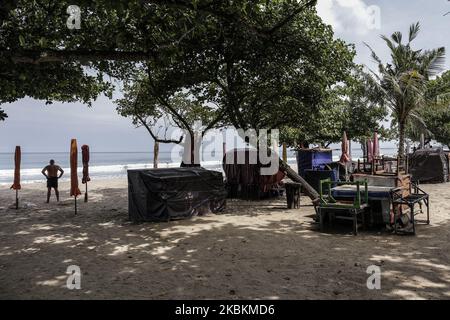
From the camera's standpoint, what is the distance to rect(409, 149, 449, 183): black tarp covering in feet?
79.1

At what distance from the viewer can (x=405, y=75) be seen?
22188 mm

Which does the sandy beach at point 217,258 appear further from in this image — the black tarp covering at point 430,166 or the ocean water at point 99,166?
the ocean water at point 99,166

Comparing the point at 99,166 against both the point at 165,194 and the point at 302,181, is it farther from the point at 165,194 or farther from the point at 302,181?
the point at 165,194

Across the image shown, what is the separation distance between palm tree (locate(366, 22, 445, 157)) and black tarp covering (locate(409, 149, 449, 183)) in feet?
5.11

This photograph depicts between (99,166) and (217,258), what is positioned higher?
(99,166)

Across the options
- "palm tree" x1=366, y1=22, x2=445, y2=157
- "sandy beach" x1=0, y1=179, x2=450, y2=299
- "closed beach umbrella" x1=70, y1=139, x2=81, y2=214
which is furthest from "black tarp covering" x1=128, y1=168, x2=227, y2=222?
"palm tree" x1=366, y1=22, x2=445, y2=157

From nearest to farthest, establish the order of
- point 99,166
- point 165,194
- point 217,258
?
point 217,258 → point 165,194 → point 99,166

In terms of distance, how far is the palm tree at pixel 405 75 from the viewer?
73.5ft

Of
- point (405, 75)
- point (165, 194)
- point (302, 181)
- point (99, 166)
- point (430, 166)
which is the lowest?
point (165, 194)

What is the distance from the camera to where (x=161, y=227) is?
1152 centimetres

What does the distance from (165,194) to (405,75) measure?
61.4ft

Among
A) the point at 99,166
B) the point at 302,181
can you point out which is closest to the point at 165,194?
the point at 302,181

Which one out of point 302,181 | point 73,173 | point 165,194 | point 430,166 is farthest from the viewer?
point 430,166

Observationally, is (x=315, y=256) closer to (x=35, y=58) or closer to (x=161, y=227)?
(x=161, y=227)
